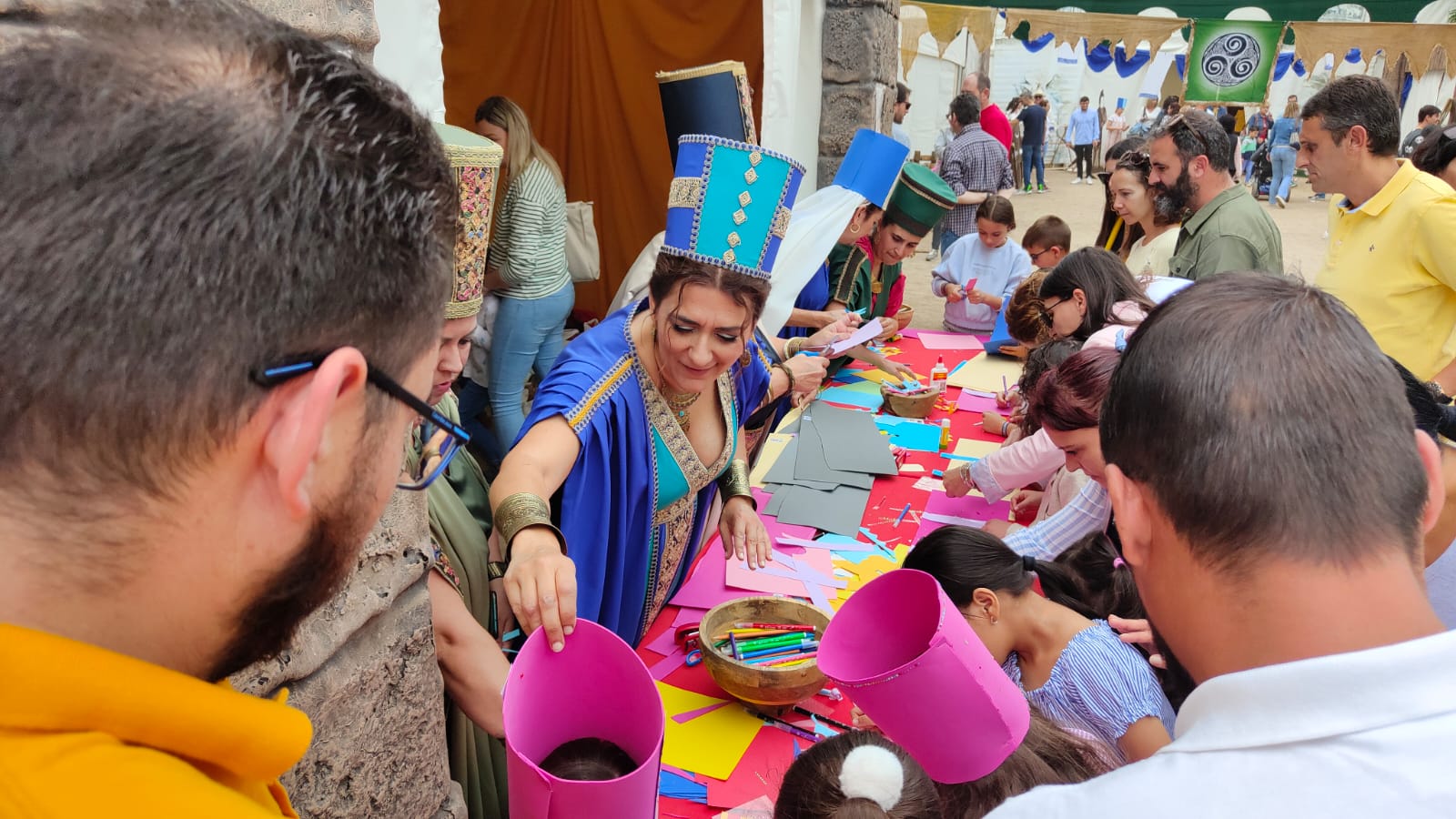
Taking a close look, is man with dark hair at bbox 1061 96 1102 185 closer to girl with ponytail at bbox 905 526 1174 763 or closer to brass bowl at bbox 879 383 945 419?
brass bowl at bbox 879 383 945 419

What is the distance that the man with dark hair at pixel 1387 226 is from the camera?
3260mm

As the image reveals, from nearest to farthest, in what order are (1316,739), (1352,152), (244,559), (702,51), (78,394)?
(78,394), (244,559), (1316,739), (1352,152), (702,51)

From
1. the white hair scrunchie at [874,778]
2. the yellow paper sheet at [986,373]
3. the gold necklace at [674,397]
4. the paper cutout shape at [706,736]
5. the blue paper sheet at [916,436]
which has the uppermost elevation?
Answer: the gold necklace at [674,397]

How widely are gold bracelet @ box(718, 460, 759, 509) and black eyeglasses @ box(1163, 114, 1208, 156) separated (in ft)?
9.33

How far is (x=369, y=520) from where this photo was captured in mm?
671

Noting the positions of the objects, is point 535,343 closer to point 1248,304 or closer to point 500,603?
point 500,603

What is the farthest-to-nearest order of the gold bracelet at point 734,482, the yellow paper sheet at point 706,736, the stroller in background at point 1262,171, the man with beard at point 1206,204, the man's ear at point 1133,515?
the stroller in background at point 1262,171 → the man with beard at point 1206,204 → the gold bracelet at point 734,482 → the yellow paper sheet at point 706,736 → the man's ear at point 1133,515

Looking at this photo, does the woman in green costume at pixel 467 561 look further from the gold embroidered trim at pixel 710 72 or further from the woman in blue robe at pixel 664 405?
the gold embroidered trim at pixel 710 72

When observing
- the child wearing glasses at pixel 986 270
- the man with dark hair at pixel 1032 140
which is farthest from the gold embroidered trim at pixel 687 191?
the man with dark hair at pixel 1032 140

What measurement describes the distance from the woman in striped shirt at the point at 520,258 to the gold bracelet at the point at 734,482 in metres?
2.03

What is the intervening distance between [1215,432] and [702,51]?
4534 millimetres

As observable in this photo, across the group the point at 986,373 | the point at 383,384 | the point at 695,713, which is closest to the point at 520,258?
the point at 986,373

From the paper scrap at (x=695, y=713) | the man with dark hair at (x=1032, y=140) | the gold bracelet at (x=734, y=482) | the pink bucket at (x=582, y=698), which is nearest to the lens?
the pink bucket at (x=582, y=698)

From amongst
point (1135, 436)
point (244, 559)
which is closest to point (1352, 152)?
point (1135, 436)
